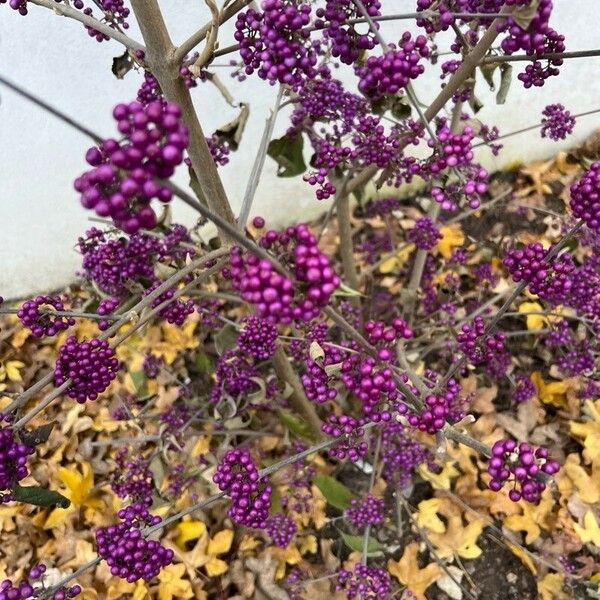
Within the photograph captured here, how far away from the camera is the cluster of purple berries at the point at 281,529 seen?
1.92 m

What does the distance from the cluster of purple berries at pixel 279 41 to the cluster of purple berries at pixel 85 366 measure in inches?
24.2

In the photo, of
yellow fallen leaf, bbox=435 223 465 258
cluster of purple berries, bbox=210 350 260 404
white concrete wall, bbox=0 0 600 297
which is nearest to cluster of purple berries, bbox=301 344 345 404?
cluster of purple berries, bbox=210 350 260 404

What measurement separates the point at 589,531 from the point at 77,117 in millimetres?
2589

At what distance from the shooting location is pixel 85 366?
119 centimetres

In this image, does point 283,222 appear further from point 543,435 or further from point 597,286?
point 597,286

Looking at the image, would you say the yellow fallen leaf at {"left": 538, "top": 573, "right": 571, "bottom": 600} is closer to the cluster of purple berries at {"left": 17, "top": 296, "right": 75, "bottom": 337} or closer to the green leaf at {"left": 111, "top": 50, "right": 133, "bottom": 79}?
the cluster of purple berries at {"left": 17, "top": 296, "right": 75, "bottom": 337}

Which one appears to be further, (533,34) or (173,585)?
(173,585)

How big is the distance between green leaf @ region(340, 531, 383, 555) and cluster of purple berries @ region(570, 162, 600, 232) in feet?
4.59

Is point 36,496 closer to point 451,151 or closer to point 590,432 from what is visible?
point 451,151

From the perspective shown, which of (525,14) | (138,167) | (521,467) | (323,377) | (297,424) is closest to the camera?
(138,167)

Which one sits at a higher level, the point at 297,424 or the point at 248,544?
the point at 297,424

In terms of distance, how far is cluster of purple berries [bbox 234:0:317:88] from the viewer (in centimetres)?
104

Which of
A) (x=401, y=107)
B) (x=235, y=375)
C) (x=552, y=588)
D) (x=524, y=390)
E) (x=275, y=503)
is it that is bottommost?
(x=552, y=588)

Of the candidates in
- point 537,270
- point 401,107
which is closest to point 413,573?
point 537,270
